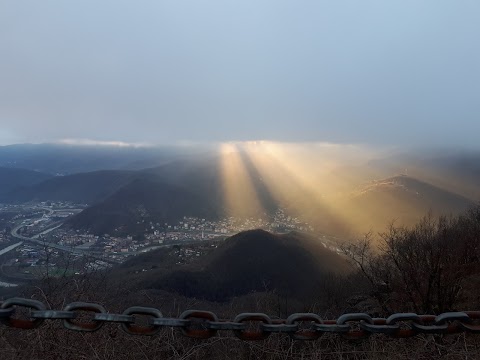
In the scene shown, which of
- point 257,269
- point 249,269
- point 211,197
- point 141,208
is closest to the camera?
point 257,269

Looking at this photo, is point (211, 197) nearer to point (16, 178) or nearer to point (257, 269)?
point (257, 269)

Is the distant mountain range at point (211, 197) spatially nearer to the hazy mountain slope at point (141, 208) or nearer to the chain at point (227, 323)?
the hazy mountain slope at point (141, 208)

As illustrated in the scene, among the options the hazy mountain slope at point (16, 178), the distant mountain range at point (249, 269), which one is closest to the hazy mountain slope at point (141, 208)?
the distant mountain range at point (249, 269)

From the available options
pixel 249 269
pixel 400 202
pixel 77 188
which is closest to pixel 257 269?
pixel 249 269

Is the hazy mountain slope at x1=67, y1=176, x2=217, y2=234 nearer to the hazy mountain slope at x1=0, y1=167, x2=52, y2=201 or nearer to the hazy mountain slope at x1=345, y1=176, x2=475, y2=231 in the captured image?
the hazy mountain slope at x1=345, y1=176, x2=475, y2=231

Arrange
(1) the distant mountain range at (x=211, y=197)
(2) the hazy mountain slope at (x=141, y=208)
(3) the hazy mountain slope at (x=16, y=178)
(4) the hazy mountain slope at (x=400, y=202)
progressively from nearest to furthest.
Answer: (4) the hazy mountain slope at (x=400, y=202) < (1) the distant mountain range at (x=211, y=197) < (2) the hazy mountain slope at (x=141, y=208) < (3) the hazy mountain slope at (x=16, y=178)

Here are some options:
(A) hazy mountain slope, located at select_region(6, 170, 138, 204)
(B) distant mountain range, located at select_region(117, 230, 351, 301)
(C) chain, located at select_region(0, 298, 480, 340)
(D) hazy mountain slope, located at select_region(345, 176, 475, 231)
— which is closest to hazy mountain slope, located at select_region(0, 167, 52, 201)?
(A) hazy mountain slope, located at select_region(6, 170, 138, 204)

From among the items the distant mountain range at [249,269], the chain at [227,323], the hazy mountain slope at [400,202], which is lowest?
the distant mountain range at [249,269]

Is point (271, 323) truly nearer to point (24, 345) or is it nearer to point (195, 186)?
point (24, 345)

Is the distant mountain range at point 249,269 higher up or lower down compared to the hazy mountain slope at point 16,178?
higher up
